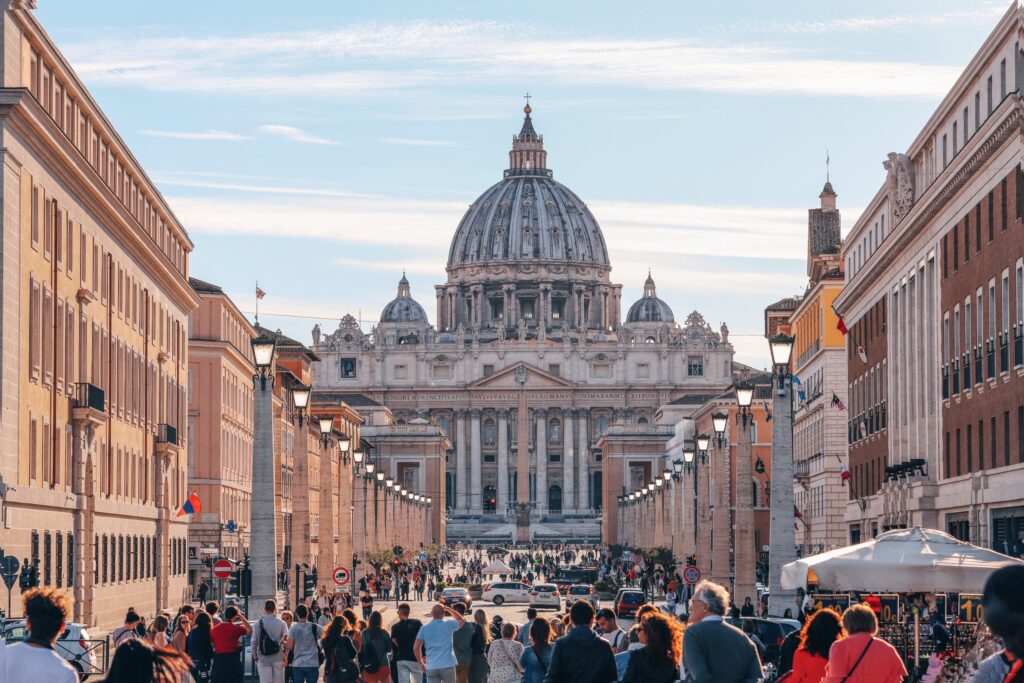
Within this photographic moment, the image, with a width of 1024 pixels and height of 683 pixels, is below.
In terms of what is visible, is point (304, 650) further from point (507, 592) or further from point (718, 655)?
point (507, 592)

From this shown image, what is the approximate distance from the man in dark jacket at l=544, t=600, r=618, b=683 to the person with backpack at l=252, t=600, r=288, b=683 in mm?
9794

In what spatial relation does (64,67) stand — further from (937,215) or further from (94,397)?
(937,215)

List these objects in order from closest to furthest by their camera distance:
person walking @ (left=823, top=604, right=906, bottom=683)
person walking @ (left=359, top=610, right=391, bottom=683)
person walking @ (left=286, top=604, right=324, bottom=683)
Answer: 1. person walking @ (left=823, top=604, right=906, bottom=683)
2. person walking @ (left=359, top=610, right=391, bottom=683)
3. person walking @ (left=286, top=604, right=324, bottom=683)

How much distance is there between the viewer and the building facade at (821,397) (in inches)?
3019

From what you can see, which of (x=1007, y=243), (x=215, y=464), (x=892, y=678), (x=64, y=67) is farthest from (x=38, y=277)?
(x=215, y=464)

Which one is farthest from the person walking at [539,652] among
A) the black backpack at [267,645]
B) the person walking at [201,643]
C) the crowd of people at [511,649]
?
the black backpack at [267,645]

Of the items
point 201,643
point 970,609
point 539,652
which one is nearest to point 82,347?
point 201,643

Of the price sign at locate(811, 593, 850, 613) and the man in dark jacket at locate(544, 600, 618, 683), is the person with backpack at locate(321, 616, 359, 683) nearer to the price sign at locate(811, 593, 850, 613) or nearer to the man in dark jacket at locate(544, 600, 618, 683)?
the man in dark jacket at locate(544, 600, 618, 683)

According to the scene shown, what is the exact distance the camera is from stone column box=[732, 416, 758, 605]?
1644 inches

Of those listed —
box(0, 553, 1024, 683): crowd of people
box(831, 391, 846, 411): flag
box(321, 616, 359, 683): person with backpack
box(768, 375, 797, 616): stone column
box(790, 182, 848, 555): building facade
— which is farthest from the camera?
box(790, 182, 848, 555): building facade

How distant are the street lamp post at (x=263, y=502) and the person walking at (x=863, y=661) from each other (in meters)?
20.0

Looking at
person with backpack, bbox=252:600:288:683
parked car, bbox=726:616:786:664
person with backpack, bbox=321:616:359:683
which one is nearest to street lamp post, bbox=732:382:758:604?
parked car, bbox=726:616:786:664

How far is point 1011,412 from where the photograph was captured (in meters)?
40.6

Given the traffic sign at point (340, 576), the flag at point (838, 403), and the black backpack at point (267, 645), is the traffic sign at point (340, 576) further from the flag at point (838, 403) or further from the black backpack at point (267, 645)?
the flag at point (838, 403)
